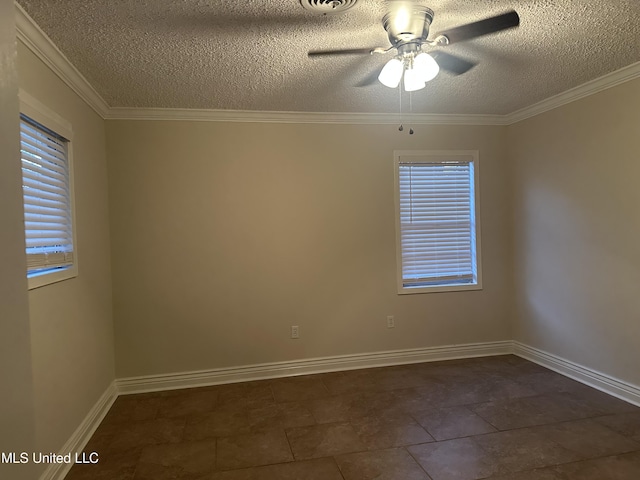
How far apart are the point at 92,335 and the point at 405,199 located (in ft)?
9.88

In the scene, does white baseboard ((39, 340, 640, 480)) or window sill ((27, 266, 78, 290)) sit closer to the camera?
window sill ((27, 266, 78, 290))

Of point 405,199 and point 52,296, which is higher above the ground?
point 405,199

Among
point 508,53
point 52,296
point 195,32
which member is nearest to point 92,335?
point 52,296

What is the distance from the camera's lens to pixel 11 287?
2.74 ft

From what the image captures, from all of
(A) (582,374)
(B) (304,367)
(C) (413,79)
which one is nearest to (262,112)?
Result: (C) (413,79)

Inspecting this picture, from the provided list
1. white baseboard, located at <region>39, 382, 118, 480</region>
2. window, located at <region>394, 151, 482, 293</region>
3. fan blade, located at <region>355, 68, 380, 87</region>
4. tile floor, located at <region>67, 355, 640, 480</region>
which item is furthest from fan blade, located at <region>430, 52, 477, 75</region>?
white baseboard, located at <region>39, 382, 118, 480</region>

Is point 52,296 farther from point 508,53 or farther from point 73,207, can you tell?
point 508,53

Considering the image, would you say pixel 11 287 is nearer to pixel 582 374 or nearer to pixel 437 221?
pixel 437 221

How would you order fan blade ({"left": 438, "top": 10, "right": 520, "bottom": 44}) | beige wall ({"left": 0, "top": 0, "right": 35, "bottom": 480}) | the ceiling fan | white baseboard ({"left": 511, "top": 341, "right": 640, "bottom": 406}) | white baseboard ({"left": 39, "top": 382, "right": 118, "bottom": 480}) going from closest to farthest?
beige wall ({"left": 0, "top": 0, "right": 35, "bottom": 480}), fan blade ({"left": 438, "top": 10, "right": 520, "bottom": 44}), the ceiling fan, white baseboard ({"left": 39, "top": 382, "right": 118, "bottom": 480}), white baseboard ({"left": 511, "top": 341, "right": 640, "bottom": 406})

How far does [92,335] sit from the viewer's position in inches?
115

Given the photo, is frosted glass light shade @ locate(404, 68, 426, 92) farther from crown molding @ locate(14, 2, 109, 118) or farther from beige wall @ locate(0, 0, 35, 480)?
crown molding @ locate(14, 2, 109, 118)

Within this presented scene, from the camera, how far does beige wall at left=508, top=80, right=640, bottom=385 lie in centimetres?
296

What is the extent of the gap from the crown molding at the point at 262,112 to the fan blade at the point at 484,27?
69.5 inches

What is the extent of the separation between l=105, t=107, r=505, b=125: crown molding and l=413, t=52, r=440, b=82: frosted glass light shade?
1.71 metres
